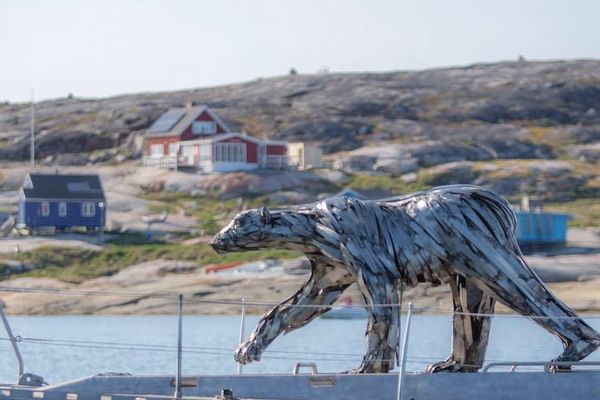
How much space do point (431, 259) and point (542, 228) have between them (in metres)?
67.3

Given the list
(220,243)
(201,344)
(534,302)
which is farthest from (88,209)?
(534,302)

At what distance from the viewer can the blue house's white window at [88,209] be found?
93688 mm

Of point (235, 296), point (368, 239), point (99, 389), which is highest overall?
point (368, 239)

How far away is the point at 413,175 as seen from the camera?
11125 centimetres

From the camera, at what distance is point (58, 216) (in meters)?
94.2

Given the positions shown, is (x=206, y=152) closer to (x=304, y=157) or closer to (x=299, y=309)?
(x=304, y=157)

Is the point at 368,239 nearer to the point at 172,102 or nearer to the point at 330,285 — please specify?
the point at 330,285

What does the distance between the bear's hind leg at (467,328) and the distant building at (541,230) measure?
6584 cm

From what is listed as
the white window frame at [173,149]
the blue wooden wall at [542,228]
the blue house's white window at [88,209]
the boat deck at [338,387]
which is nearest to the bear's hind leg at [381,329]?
the boat deck at [338,387]

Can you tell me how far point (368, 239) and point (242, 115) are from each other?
391ft

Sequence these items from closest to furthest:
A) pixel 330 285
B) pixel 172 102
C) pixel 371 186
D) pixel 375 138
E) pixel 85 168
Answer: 1. pixel 330 285
2. pixel 371 186
3. pixel 85 168
4. pixel 375 138
5. pixel 172 102

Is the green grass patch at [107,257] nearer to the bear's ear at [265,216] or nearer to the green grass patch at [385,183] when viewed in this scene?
the green grass patch at [385,183]

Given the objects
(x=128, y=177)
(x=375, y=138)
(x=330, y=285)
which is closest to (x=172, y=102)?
(x=375, y=138)

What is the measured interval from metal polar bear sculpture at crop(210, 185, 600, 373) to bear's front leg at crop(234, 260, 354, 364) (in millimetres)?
29
